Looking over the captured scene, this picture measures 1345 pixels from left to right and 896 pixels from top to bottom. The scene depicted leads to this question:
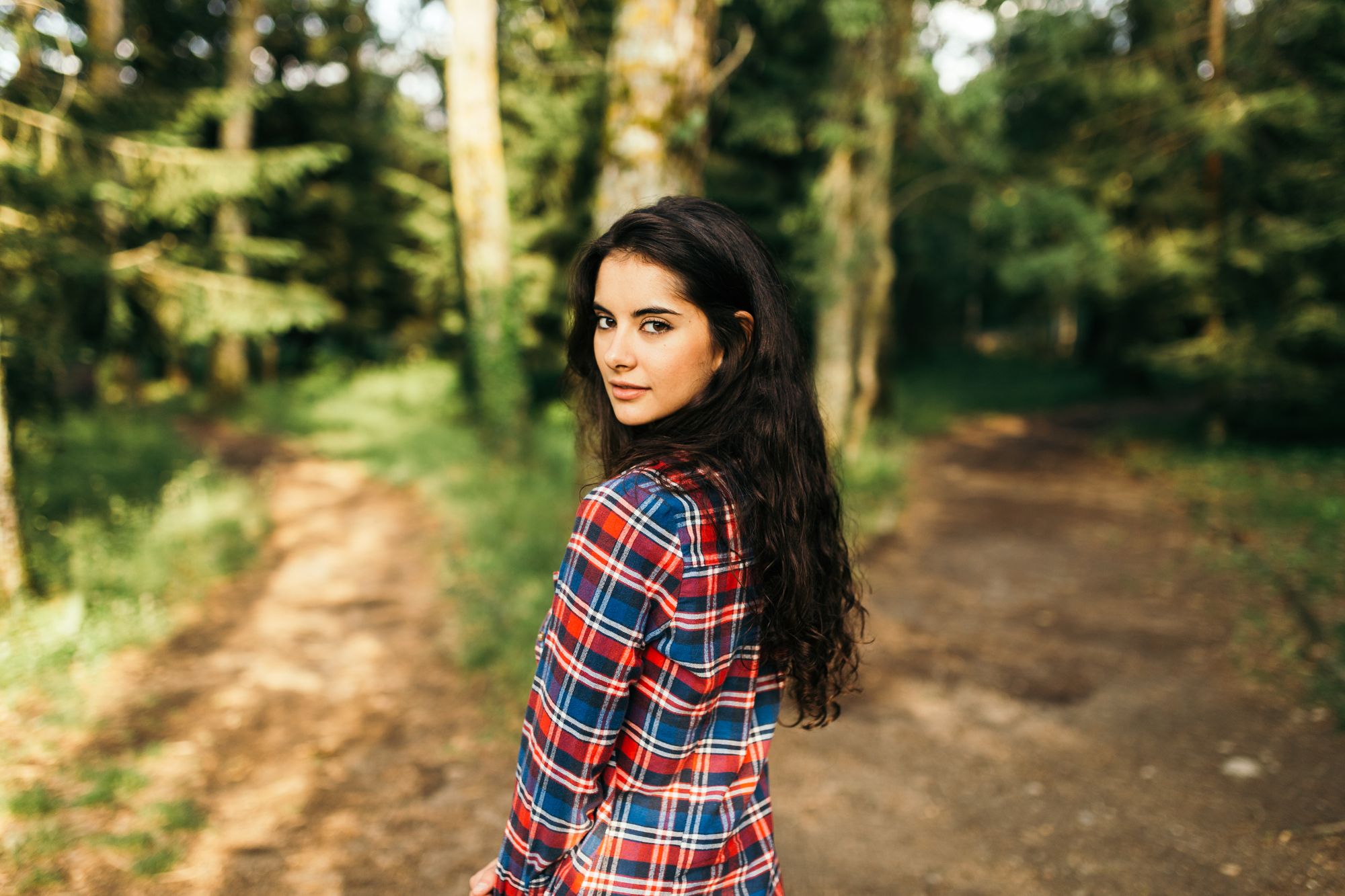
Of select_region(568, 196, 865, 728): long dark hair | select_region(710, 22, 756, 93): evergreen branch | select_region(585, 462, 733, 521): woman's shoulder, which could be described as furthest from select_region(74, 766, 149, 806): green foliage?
select_region(710, 22, 756, 93): evergreen branch

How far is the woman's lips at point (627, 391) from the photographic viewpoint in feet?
4.59

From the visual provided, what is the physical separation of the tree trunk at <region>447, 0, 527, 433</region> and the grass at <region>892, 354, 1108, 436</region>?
7.88 m

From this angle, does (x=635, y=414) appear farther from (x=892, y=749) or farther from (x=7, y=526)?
(x=7, y=526)

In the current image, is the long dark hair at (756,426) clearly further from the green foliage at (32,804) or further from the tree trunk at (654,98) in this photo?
the green foliage at (32,804)

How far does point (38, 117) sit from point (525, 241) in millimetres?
7528

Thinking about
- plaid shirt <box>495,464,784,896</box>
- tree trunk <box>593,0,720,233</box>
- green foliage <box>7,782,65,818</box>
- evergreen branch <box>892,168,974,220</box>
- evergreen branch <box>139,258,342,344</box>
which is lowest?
green foliage <box>7,782,65,818</box>

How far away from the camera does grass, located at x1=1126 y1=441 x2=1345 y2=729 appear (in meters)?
4.67

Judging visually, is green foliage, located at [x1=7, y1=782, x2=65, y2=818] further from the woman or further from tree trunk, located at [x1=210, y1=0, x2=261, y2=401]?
tree trunk, located at [x1=210, y1=0, x2=261, y2=401]

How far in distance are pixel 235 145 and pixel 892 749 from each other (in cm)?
1515

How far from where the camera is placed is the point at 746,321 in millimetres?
1442

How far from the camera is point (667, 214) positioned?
4.53 feet

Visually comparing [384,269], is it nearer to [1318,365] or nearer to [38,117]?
[38,117]

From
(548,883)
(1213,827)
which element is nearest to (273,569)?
(548,883)

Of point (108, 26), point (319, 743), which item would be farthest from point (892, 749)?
point (108, 26)
